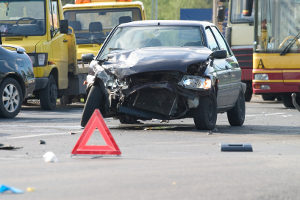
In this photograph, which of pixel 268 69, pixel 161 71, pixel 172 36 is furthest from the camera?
pixel 268 69

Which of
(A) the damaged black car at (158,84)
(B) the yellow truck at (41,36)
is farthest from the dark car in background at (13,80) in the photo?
(A) the damaged black car at (158,84)

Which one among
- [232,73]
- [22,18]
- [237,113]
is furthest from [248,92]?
[232,73]

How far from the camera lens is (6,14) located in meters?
20.8

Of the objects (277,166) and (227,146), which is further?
(227,146)

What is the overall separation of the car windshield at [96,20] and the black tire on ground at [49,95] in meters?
3.09

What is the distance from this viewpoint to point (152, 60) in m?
13.4

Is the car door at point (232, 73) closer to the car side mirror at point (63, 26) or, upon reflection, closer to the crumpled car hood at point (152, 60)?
the crumpled car hood at point (152, 60)

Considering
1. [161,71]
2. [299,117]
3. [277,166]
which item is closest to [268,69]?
[299,117]

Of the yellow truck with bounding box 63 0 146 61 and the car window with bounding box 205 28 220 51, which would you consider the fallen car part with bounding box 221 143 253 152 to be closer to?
the car window with bounding box 205 28 220 51

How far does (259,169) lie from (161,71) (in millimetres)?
4731

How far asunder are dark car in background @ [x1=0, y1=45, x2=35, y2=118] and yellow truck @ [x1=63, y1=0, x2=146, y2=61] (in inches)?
247

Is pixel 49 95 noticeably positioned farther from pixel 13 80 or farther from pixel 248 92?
pixel 248 92

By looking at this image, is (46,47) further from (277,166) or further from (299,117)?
(277,166)

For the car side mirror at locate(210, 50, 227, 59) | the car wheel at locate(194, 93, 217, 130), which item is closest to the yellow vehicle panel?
the car side mirror at locate(210, 50, 227, 59)
